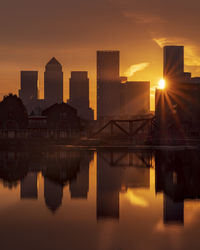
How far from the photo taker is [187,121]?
75.8 meters

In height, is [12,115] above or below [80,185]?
above

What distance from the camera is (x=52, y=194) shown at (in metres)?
18.1

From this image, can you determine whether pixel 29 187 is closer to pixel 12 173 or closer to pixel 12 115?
pixel 12 173

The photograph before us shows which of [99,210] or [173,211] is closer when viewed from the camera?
[173,211]

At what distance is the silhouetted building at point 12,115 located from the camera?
261 feet

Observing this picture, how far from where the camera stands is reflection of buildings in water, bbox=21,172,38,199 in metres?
17.8

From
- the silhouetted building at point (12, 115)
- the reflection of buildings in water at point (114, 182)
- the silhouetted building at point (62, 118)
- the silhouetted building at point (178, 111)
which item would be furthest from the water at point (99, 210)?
the silhouetted building at point (12, 115)

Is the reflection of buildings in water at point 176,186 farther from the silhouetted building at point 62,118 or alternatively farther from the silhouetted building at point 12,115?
the silhouetted building at point 12,115

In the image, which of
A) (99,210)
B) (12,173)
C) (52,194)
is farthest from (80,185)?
(12,173)

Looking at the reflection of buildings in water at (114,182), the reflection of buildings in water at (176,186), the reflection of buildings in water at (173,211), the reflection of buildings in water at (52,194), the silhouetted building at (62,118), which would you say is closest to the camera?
the reflection of buildings in water at (173,211)

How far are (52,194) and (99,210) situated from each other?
4032 millimetres

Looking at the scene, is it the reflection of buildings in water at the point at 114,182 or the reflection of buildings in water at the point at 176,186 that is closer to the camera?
the reflection of buildings in water at the point at 176,186

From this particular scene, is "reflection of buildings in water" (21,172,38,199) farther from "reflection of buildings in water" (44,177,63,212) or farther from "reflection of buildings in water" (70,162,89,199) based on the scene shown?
"reflection of buildings in water" (70,162,89,199)

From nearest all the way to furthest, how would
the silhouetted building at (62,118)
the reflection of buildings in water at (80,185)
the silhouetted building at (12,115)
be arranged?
the reflection of buildings in water at (80,185), the silhouetted building at (12,115), the silhouetted building at (62,118)
